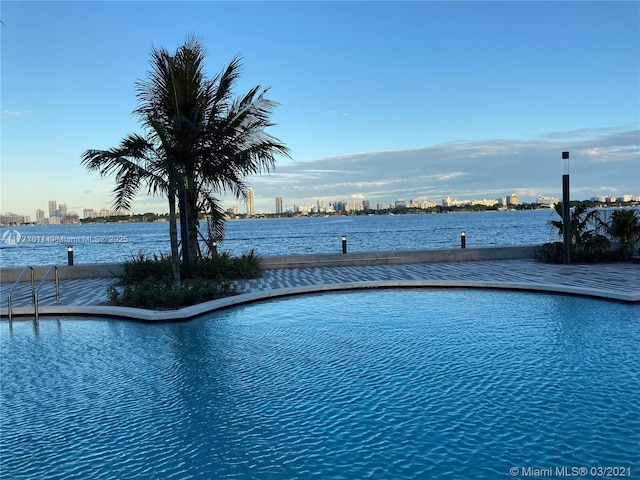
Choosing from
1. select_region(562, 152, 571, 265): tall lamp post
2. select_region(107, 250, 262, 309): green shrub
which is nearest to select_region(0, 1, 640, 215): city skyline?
select_region(562, 152, 571, 265): tall lamp post

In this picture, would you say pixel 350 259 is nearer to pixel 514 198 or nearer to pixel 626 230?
pixel 626 230

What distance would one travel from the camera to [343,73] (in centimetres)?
2402

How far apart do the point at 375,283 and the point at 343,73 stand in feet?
52.2

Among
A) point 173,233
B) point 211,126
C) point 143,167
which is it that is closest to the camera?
point 173,233

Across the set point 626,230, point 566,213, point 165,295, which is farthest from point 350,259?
point 626,230

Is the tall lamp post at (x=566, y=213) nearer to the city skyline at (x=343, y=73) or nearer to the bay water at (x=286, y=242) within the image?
the city skyline at (x=343, y=73)

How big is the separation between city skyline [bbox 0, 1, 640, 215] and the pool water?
18.3 feet

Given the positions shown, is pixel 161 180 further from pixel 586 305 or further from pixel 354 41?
pixel 354 41

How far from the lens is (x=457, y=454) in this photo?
12.0 ft

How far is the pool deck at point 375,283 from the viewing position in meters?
9.27

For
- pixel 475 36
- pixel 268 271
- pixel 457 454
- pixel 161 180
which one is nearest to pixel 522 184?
pixel 475 36

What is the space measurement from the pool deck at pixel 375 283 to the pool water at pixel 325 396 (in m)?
0.62

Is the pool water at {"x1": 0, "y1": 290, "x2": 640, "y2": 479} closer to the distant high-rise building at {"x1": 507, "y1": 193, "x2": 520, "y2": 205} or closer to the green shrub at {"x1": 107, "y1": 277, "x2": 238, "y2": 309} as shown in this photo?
the green shrub at {"x1": 107, "y1": 277, "x2": 238, "y2": 309}

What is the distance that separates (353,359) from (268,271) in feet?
29.2
